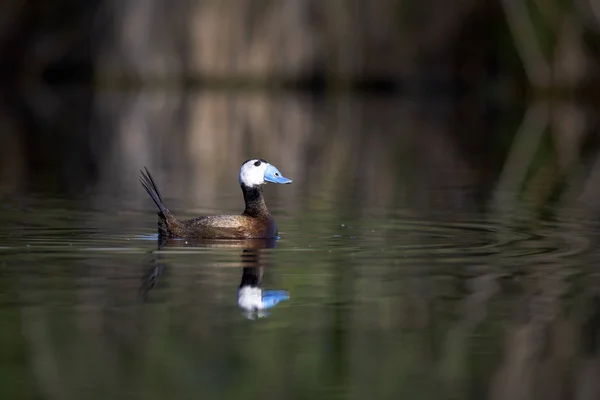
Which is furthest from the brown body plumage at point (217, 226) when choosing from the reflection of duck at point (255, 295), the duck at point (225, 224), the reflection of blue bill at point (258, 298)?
the reflection of blue bill at point (258, 298)

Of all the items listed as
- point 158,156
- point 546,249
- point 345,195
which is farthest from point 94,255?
point 158,156

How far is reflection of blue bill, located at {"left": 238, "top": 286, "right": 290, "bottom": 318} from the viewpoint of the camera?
20.7 feet

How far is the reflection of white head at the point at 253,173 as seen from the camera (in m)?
9.15

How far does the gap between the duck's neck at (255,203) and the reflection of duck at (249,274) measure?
10.6 inches

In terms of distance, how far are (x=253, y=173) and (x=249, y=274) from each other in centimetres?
200

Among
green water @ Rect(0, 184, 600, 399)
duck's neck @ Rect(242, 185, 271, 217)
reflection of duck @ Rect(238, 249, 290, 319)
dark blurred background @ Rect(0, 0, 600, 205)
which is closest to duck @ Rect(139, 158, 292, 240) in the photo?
duck's neck @ Rect(242, 185, 271, 217)

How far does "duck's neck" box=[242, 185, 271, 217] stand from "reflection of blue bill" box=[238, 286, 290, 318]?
2.16m

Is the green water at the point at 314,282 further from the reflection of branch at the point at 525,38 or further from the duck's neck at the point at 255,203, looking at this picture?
the reflection of branch at the point at 525,38

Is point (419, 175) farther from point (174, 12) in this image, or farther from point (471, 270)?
point (174, 12)

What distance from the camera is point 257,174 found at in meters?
9.21

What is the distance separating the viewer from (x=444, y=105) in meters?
28.2

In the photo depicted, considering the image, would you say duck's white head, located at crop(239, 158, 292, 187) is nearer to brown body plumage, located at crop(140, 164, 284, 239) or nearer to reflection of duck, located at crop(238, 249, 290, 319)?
brown body plumage, located at crop(140, 164, 284, 239)

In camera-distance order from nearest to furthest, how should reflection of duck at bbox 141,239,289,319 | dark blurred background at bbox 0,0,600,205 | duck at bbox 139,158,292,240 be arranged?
1. reflection of duck at bbox 141,239,289,319
2. duck at bbox 139,158,292,240
3. dark blurred background at bbox 0,0,600,205

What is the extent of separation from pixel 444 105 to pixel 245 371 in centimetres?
2358
